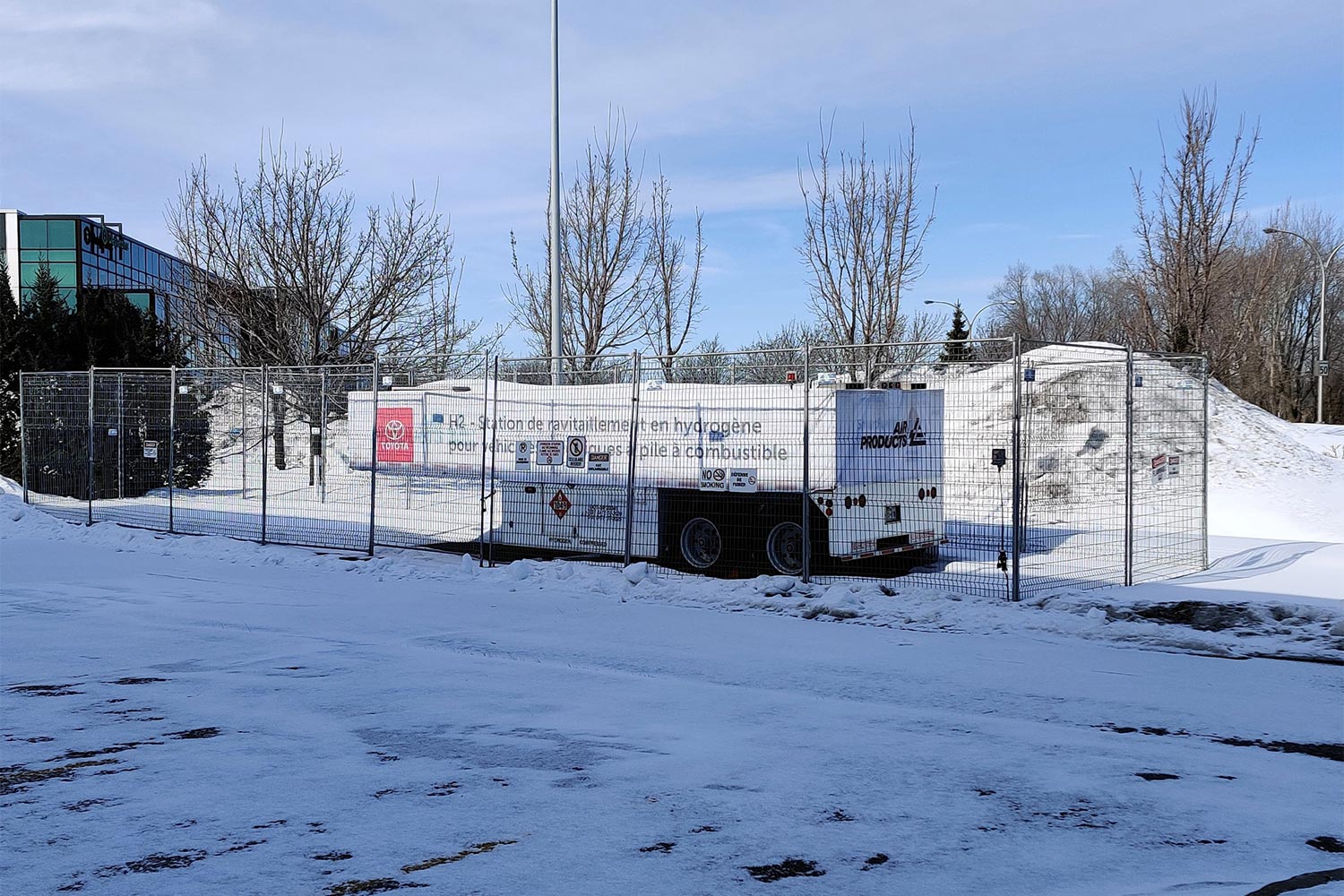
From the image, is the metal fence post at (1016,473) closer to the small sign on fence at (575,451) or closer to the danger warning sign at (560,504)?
the small sign on fence at (575,451)

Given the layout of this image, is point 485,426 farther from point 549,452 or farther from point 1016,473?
point 1016,473

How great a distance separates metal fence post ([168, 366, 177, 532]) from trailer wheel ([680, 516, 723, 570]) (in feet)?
31.0

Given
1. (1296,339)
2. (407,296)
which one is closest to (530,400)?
(407,296)

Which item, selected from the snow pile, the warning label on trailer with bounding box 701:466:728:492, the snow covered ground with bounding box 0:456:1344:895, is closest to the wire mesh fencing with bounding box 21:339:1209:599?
the warning label on trailer with bounding box 701:466:728:492

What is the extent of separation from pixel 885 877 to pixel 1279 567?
11544 millimetres

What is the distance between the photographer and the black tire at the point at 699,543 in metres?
13.7

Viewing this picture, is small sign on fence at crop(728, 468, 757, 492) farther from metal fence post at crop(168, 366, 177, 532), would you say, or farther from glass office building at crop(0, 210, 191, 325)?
glass office building at crop(0, 210, 191, 325)

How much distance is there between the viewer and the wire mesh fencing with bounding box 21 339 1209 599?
12.7 meters

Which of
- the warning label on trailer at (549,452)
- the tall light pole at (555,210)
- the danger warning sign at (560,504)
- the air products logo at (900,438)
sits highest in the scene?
the tall light pole at (555,210)

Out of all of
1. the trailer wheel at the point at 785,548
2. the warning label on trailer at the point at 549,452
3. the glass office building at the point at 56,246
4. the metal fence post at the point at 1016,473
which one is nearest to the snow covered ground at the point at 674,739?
the metal fence post at the point at 1016,473

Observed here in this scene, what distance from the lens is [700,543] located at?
45.3ft

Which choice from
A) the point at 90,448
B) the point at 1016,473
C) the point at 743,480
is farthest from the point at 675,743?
the point at 90,448

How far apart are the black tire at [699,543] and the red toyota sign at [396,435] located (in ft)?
16.4

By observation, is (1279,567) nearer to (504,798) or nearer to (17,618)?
(504,798)
